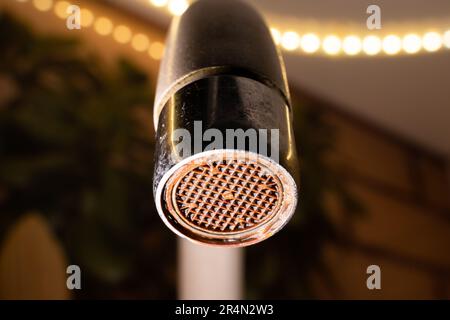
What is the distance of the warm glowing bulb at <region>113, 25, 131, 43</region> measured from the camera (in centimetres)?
217

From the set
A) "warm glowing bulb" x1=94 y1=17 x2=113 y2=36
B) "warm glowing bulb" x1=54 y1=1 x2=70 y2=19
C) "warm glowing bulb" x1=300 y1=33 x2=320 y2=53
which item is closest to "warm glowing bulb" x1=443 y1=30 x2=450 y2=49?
"warm glowing bulb" x1=300 y1=33 x2=320 y2=53

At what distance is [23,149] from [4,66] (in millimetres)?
278

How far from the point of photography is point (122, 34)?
2180 mm

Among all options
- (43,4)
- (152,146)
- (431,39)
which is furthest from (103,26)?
(431,39)

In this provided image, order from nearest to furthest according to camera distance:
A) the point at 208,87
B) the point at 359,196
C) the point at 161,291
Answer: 1. the point at 208,87
2. the point at 161,291
3. the point at 359,196

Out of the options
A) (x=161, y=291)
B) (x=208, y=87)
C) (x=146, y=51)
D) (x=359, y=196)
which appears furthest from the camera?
(x=359, y=196)

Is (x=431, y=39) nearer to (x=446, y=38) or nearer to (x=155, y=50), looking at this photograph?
(x=446, y=38)

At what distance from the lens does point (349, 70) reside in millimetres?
2299

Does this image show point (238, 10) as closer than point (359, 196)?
Yes

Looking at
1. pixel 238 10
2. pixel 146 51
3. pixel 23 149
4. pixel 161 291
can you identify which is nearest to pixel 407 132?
pixel 146 51

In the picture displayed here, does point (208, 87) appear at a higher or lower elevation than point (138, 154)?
lower

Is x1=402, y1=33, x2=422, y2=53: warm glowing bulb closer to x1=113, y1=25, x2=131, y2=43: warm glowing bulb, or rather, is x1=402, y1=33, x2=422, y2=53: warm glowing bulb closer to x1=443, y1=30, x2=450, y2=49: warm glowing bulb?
x1=443, y1=30, x2=450, y2=49: warm glowing bulb

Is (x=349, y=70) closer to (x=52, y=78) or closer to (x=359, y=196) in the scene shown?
(x=359, y=196)

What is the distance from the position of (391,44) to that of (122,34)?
0.98 metres
